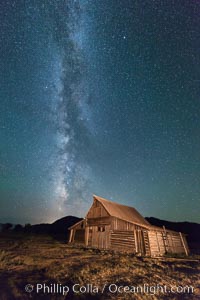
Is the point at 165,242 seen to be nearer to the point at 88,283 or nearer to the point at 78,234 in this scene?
the point at 78,234

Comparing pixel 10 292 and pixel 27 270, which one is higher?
pixel 27 270

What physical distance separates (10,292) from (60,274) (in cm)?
293

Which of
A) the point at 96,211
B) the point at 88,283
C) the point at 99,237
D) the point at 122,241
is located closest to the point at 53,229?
the point at 96,211

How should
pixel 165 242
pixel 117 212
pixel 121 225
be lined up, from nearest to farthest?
pixel 121 225 < pixel 165 242 < pixel 117 212

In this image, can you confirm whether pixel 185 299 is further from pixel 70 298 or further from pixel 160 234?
pixel 160 234

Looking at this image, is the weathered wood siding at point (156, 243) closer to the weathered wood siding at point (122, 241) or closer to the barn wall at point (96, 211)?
the weathered wood siding at point (122, 241)

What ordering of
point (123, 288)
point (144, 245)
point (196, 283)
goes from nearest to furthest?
1. point (123, 288)
2. point (196, 283)
3. point (144, 245)

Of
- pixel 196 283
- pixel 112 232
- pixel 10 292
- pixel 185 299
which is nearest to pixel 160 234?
pixel 112 232

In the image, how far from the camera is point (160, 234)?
21.4 metres

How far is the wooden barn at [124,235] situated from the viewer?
19.0m

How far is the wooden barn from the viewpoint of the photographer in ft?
62.2

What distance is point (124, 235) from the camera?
20047 millimetres

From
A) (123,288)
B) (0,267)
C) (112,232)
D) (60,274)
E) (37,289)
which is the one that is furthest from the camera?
(112,232)

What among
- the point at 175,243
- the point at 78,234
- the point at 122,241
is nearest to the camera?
the point at 122,241
